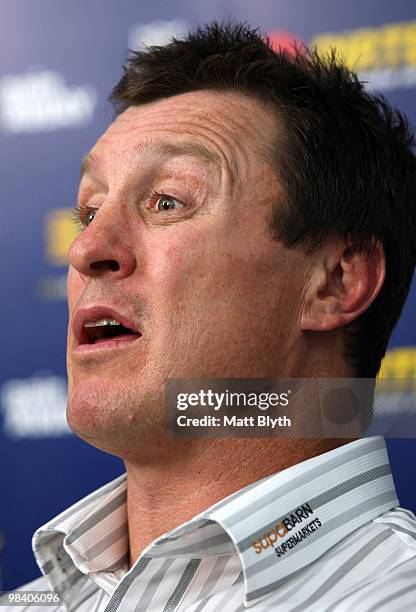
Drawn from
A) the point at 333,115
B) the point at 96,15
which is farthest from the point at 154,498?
the point at 96,15

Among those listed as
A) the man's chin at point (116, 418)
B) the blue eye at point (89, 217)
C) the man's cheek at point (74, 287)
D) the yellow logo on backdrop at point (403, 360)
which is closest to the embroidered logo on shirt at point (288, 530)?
the man's chin at point (116, 418)

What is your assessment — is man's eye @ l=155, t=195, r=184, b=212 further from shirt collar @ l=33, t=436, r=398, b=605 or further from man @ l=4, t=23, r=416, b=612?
shirt collar @ l=33, t=436, r=398, b=605

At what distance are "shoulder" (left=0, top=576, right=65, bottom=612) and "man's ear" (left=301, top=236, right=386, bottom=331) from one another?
513 mm

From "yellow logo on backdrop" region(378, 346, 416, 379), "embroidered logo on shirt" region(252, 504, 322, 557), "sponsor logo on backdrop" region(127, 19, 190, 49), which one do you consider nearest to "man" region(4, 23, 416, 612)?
"embroidered logo on shirt" region(252, 504, 322, 557)

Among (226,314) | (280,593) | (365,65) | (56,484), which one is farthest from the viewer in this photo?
(56,484)

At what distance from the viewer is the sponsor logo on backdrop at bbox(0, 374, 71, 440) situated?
1.85 metres

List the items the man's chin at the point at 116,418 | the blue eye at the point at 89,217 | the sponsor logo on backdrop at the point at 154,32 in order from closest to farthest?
the man's chin at the point at 116,418 → the blue eye at the point at 89,217 → the sponsor logo on backdrop at the point at 154,32

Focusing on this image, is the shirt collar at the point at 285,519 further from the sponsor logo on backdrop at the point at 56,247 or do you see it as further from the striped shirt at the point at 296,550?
the sponsor logo on backdrop at the point at 56,247

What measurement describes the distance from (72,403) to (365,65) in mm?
946

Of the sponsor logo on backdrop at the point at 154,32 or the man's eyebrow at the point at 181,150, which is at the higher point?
the sponsor logo on backdrop at the point at 154,32

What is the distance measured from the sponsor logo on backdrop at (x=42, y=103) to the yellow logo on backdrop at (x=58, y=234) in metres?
0.18

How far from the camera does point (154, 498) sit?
1.13 metres

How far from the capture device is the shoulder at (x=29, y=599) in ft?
4.05

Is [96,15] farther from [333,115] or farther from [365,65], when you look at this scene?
[333,115]
